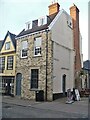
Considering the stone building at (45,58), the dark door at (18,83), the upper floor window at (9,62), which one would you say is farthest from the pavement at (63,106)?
the upper floor window at (9,62)

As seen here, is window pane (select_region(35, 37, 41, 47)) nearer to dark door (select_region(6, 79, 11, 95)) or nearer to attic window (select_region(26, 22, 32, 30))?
attic window (select_region(26, 22, 32, 30))

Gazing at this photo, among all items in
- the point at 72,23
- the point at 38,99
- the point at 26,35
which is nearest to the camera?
the point at 38,99

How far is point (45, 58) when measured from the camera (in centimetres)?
2023

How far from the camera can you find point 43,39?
20.8 metres

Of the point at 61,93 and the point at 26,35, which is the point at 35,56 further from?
the point at 61,93

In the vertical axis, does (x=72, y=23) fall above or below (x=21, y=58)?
above

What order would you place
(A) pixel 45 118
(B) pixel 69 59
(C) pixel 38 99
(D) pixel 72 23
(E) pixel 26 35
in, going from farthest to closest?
(D) pixel 72 23 → (B) pixel 69 59 → (E) pixel 26 35 → (C) pixel 38 99 → (A) pixel 45 118

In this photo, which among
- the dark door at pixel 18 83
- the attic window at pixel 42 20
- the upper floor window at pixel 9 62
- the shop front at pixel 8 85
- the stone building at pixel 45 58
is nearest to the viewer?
the stone building at pixel 45 58

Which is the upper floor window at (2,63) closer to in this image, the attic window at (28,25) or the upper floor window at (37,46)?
the attic window at (28,25)

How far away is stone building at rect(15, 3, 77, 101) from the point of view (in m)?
20.0

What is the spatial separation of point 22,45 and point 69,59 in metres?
5.85

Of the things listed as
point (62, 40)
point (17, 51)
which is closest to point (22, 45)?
point (17, 51)

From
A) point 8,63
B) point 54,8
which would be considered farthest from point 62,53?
point 8,63

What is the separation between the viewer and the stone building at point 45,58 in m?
20.0
